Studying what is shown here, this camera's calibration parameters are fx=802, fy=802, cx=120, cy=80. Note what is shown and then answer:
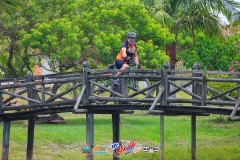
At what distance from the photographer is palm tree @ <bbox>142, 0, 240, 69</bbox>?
4116cm

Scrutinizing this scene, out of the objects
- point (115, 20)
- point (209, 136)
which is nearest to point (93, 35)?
point (115, 20)

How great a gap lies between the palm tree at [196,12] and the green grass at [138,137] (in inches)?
183

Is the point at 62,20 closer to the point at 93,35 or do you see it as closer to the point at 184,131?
the point at 93,35

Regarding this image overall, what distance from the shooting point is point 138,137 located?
1320 inches

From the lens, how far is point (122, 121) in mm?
37688

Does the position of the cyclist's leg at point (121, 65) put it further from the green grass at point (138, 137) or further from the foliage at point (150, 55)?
the foliage at point (150, 55)

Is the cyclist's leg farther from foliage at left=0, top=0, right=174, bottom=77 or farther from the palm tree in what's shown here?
the palm tree

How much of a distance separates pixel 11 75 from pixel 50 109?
15792mm

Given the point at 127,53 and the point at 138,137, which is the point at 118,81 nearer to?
the point at 127,53

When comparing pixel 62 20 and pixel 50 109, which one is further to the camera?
pixel 62 20

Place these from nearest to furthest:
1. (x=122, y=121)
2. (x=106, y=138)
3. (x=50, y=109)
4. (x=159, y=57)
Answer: (x=50, y=109) < (x=106, y=138) < (x=159, y=57) < (x=122, y=121)

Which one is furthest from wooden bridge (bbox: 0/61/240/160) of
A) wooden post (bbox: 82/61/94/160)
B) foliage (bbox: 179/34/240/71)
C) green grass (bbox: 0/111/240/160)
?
foliage (bbox: 179/34/240/71)

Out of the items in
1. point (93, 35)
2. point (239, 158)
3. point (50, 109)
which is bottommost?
point (239, 158)

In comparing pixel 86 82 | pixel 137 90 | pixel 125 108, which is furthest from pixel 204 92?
A: pixel 86 82
